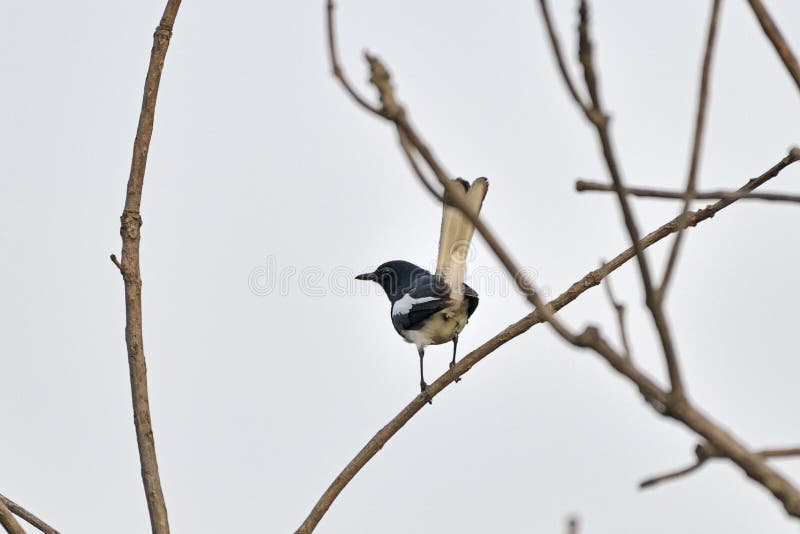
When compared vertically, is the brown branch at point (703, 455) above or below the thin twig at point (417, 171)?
below

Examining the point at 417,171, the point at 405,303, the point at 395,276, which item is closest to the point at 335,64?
the point at 417,171

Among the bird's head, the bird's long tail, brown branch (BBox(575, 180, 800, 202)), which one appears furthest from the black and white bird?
brown branch (BBox(575, 180, 800, 202))

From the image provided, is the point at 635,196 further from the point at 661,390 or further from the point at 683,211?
the point at 661,390

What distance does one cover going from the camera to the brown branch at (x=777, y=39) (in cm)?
136

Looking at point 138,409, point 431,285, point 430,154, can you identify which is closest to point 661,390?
point 430,154

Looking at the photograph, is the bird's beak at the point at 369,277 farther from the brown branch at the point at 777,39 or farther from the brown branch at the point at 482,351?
the brown branch at the point at 777,39

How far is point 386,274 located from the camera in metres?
8.51

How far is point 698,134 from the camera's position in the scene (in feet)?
4.21

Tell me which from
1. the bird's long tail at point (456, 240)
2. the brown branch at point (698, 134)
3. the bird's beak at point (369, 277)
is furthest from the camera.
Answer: the bird's beak at point (369, 277)

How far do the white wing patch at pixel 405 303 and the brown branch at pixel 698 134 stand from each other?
527 centimetres

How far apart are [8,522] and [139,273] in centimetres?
90

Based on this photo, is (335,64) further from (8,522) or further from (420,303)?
(420,303)

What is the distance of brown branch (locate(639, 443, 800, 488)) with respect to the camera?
1180 mm

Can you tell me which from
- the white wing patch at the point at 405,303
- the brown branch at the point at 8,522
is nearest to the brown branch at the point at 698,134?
the brown branch at the point at 8,522
